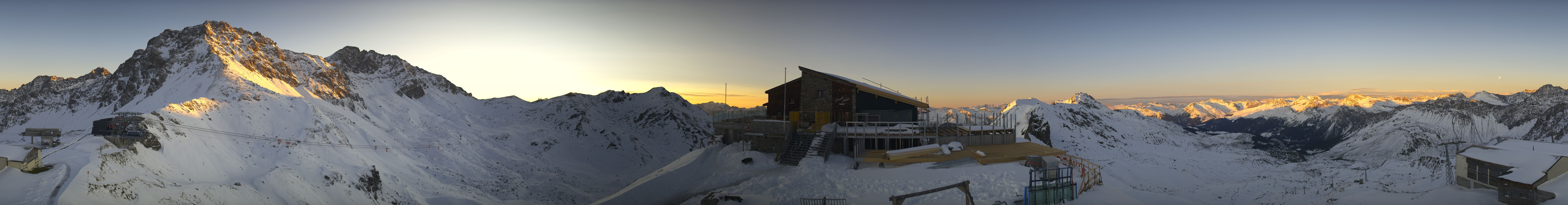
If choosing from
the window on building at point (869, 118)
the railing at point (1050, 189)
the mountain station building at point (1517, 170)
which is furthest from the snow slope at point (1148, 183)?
the window on building at point (869, 118)

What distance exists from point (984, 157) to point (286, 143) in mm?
60818

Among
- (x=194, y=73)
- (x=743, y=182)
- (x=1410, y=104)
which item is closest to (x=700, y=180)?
(x=743, y=182)

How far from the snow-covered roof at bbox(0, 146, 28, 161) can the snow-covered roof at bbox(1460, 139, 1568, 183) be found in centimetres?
6162

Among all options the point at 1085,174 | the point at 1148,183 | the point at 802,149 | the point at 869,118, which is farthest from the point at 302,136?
the point at 1148,183

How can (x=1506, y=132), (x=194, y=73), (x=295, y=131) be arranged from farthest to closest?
1. (x=1506, y=132)
2. (x=194, y=73)
3. (x=295, y=131)

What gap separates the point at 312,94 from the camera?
90750 mm

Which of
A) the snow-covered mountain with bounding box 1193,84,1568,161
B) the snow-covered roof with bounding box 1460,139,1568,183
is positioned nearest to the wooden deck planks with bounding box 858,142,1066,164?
the snow-covered roof with bounding box 1460,139,1568,183

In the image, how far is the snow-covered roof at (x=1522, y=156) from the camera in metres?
26.1

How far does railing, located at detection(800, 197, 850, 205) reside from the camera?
21.5 m

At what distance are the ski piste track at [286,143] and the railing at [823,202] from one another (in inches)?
1706

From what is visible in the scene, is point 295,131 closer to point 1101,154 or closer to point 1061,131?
point 1101,154

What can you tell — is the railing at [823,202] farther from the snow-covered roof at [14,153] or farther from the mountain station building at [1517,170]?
the snow-covered roof at [14,153]

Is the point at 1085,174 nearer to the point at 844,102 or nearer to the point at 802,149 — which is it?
the point at 802,149

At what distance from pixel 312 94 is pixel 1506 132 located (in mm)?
243171
